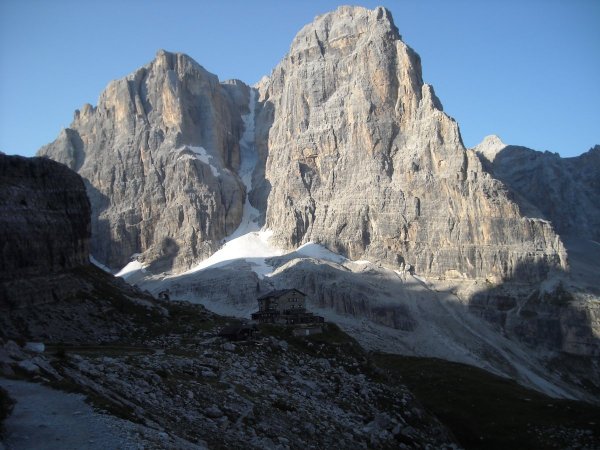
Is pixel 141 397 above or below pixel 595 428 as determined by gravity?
above

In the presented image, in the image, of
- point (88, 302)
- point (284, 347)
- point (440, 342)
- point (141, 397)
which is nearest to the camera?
point (141, 397)

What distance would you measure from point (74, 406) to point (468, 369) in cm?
8907

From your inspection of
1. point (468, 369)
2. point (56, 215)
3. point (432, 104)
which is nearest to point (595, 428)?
point (468, 369)

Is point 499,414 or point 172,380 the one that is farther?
point 499,414

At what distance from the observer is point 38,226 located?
7694cm

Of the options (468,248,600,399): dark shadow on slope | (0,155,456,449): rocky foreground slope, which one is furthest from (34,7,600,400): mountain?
(0,155,456,449): rocky foreground slope

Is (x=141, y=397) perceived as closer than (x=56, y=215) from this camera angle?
Yes

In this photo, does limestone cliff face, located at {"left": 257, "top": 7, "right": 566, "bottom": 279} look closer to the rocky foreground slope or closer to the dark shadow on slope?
the dark shadow on slope

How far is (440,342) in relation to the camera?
484 ft

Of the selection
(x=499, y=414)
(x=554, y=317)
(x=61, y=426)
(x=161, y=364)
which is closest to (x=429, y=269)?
(x=554, y=317)

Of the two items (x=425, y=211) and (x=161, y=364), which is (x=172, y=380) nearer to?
(x=161, y=364)

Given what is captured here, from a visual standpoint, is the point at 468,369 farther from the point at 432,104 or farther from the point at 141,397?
the point at 432,104

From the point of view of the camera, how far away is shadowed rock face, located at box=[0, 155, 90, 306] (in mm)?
71375

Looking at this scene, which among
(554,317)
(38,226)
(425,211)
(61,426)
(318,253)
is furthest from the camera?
(318,253)
